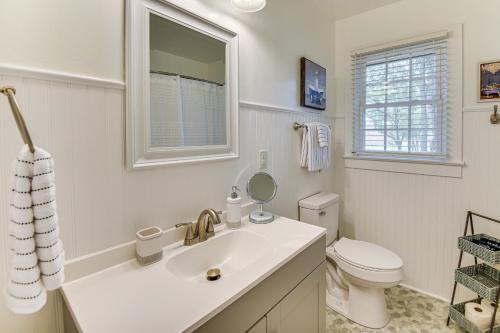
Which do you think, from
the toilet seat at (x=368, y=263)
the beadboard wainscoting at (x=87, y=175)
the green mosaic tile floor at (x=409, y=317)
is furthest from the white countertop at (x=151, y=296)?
the green mosaic tile floor at (x=409, y=317)

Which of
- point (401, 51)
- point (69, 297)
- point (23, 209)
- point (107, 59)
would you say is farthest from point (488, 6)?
point (69, 297)

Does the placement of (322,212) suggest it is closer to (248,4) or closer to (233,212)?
(233,212)

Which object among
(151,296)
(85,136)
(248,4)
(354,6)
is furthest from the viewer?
(354,6)

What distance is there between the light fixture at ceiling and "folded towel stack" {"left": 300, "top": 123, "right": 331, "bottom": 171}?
2.78ft

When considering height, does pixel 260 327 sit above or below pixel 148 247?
below

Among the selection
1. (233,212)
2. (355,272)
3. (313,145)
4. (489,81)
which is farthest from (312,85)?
(355,272)

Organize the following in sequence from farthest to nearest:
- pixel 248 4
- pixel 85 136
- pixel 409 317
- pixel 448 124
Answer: pixel 448 124, pixel 409 317, pixel 248 4, pixel 85 136

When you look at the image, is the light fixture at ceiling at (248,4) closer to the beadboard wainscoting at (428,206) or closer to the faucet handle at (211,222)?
the faucet handle at (211,222)

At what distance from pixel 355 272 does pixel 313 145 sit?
0.90m

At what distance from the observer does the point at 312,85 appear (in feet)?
6.68

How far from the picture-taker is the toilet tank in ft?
6.22

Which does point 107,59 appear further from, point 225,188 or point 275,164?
point 275,164

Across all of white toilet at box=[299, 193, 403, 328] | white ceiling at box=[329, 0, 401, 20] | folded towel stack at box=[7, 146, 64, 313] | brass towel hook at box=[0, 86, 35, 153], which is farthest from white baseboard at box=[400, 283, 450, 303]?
brass towel hook at box=[0, 86, 35, 153]

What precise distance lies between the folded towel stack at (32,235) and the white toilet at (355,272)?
62.9 inches
